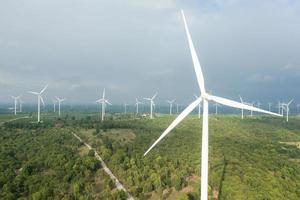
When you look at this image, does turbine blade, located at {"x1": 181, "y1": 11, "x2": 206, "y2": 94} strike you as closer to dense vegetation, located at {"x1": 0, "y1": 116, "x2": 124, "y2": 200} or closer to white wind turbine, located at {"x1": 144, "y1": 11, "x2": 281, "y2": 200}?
white wind turbine, located at {"x1": 144, "y1": 11, "x2": 281, "y2": 200}

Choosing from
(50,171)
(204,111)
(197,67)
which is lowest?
(50,171)

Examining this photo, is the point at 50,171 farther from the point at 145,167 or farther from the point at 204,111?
the point at 204,111

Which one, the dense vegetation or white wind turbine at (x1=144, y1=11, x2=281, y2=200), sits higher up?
white wind turbine at (x1=144, y1=11, x2=281, y2=200)

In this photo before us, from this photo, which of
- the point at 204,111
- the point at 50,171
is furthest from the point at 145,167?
the point at 204,111

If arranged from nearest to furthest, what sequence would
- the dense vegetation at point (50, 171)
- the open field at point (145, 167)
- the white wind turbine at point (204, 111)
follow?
the white wind turbine at point (204, 111) < the open field at point (145, 167) < the dense vegetation at point (50, 171)

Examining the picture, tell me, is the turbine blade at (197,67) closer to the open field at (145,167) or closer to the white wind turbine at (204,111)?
the white wind turbine at (204,111)

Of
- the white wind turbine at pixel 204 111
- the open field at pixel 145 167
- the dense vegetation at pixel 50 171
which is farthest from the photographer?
the dense vegetation at pixel 50 171

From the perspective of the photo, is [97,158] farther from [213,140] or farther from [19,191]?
[213,140]

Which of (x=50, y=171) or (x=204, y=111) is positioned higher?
(x=204, y=111)

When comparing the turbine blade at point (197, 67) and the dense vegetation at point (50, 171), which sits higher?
the turbine blade at point (197, 67)

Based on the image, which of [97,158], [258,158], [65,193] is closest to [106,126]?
[97,158]

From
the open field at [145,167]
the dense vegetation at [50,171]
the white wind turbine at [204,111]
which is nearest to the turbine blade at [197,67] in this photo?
the white wind turbine at [204,111]

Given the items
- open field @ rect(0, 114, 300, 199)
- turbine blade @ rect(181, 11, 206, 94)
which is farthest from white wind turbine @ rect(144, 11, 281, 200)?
open field @ rect(0, 114, 300, 199)

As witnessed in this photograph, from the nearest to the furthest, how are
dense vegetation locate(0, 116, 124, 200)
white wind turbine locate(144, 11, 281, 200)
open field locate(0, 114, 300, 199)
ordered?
white wind turbine locate(144, 11, 281, 200)
open field locate(0, 114, 300, 199)
dense vegetation locate(0, 116, 124, 200)
